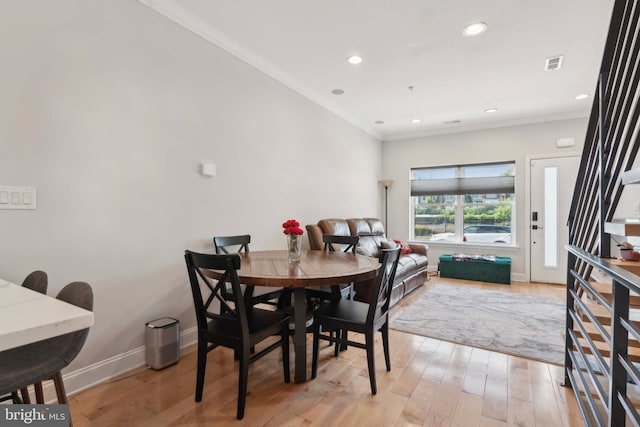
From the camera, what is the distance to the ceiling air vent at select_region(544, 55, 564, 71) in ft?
11.0

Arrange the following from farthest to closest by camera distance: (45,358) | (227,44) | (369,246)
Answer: (369,246), (227,44), (45,358)

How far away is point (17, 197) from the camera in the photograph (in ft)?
5.94

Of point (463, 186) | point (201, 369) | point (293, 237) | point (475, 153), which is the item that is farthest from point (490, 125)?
point (201, 369)

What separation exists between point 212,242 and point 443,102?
3.77 meters

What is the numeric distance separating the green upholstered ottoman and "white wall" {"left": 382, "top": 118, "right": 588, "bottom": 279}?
428mm

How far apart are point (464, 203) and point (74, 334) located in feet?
19.9

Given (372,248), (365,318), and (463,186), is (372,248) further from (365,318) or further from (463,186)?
(365,318)

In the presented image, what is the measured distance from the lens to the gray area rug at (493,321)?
9.28 feet

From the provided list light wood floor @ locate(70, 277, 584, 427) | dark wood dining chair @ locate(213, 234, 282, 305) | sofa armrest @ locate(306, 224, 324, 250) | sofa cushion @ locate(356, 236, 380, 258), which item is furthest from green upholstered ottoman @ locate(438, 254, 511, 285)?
dark wood dining chair @ locate(213, 234, 282, 305)

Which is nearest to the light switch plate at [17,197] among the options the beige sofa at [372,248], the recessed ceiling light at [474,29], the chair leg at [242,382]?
the chair leg at [242,382]

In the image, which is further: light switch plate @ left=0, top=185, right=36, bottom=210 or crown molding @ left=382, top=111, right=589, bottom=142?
crown molding @ left=382, top=111, right=589, bottom=142

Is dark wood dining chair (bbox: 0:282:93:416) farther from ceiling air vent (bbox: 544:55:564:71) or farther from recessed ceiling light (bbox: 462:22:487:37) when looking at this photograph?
ceiling air vent (bbox: 544:55:564:71)

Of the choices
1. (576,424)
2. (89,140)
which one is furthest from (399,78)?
(576,424)

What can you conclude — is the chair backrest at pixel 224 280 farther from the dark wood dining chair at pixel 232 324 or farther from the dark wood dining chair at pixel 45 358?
the dark wood dining chair at pixel 45 358
